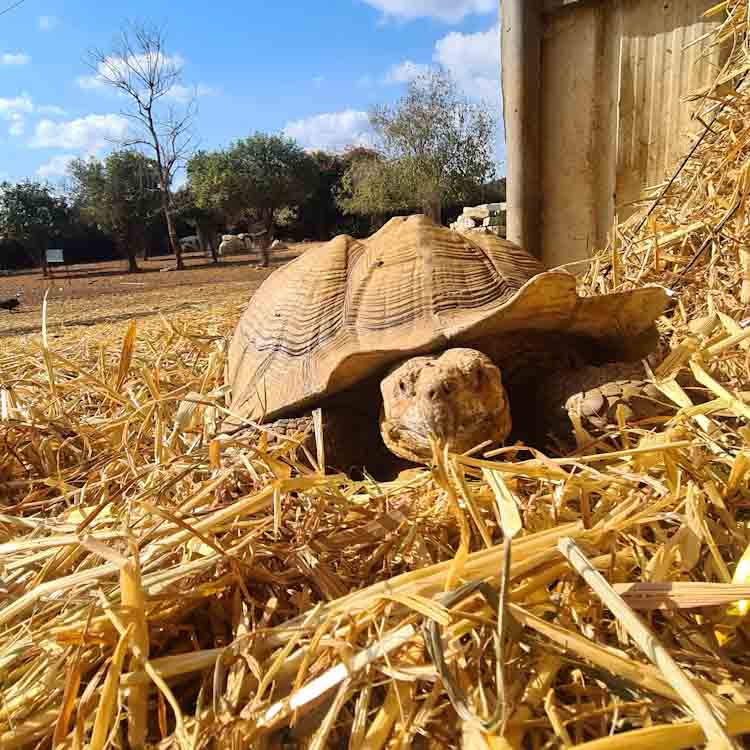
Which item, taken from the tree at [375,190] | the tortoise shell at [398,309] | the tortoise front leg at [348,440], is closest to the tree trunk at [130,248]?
the tree at [375,190]

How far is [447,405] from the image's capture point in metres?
1.38

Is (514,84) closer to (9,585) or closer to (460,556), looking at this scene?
(460,556)

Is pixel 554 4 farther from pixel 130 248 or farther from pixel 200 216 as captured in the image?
pixel 200 216

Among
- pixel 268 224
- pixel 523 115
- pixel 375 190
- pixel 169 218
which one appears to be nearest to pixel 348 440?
pixel 523 115

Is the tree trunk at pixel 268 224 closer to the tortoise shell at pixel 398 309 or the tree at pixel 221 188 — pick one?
the tree at pixel 221 188

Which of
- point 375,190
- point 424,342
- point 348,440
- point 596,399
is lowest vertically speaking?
point 348,440

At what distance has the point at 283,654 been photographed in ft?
2.65

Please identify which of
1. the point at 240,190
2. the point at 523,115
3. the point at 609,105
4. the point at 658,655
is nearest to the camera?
the point at 658,655

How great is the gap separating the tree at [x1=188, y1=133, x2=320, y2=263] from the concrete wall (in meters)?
19.3

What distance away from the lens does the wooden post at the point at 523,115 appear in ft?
10.1

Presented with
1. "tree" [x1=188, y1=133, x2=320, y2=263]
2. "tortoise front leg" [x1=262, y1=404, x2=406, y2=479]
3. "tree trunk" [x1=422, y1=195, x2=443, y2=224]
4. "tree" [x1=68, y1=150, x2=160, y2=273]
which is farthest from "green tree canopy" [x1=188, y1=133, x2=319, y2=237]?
"tortoise front leg" [x1=262, y1=404, x2=406, y2=479]

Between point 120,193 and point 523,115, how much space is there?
24.3 meters

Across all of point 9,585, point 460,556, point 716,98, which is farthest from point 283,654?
point 716,98

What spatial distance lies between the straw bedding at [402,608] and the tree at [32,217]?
82.7 ft
